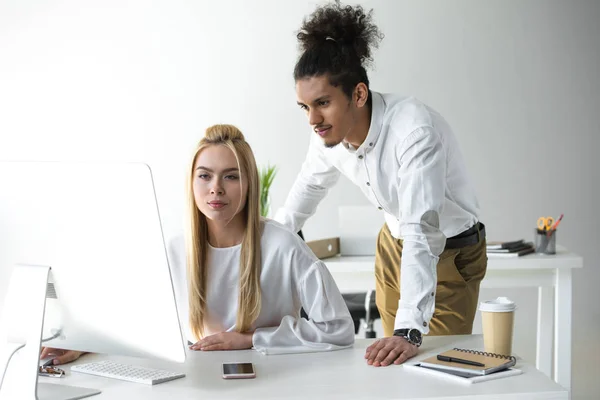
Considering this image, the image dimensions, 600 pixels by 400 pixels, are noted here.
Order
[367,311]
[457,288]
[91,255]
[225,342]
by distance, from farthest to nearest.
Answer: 1. [367,311]
2. [457,288]
3. [225,342]
4. [91,255]

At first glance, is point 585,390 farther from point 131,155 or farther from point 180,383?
point 180,383

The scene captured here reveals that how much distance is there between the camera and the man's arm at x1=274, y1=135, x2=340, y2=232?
2.46 meters

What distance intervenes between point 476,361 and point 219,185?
707 millimetres

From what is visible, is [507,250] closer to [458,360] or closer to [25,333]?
[458,360]

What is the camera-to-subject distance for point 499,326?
1.58 m

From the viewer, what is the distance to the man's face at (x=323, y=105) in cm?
195

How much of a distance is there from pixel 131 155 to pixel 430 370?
3.26 m

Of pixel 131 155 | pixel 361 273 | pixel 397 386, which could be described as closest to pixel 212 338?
pixel 397 386

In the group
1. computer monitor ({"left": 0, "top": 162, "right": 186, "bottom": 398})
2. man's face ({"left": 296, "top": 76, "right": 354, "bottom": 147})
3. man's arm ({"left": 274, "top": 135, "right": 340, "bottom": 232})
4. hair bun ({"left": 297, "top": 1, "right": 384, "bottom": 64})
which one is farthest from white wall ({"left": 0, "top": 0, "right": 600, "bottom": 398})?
computer monitor ({"left": 0, "top": 162, "right": 186, "bottom": 398})

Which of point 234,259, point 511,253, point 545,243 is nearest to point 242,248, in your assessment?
point 234,259

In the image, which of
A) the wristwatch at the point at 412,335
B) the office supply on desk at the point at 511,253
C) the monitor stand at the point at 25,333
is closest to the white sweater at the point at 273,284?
the wristwatch at the point at 412,335

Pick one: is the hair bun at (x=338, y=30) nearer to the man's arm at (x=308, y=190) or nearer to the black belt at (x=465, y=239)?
the man's arm at (x=308, y=190)

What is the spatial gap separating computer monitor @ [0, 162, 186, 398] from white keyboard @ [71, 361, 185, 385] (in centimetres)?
8

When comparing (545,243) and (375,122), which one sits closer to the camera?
(375,122)
